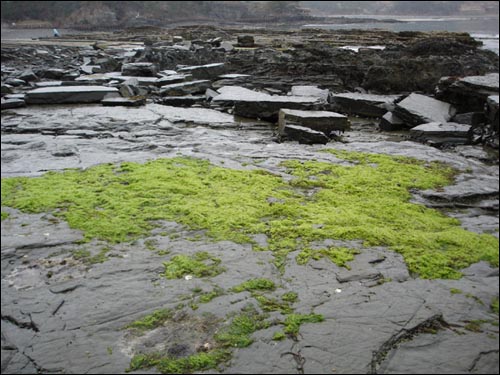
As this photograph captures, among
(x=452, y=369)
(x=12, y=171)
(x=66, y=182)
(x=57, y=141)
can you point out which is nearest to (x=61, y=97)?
(x=57, y=141)

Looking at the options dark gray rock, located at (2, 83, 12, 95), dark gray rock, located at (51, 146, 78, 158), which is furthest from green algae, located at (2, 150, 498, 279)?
dark gray rock, located at (2, 83, 12, 95)

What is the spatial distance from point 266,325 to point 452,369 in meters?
1.22

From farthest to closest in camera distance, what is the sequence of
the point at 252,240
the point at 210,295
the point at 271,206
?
the point at 271,206
the point at 252,240
the point at 210,295

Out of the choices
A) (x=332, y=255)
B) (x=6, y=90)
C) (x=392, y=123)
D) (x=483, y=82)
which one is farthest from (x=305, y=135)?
(x=6, y=90)

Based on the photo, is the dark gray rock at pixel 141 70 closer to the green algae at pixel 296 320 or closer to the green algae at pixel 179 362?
the green algae at pixel 296 320

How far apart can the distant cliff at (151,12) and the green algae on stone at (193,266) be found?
5.68 m

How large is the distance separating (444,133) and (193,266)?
20.8ft

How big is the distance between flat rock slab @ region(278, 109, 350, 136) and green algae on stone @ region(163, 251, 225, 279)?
470cm

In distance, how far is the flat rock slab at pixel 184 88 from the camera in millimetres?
11141

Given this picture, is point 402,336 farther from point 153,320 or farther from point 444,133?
point 444,133

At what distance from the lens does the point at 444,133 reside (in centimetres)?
791

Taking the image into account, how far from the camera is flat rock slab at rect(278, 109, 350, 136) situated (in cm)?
811

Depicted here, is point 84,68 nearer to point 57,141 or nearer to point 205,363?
point 57,141

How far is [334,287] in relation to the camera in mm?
3391
